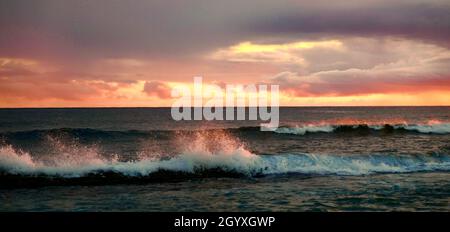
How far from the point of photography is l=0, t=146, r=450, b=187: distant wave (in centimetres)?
1102

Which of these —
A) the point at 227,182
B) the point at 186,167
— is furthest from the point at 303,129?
the point at 227,182

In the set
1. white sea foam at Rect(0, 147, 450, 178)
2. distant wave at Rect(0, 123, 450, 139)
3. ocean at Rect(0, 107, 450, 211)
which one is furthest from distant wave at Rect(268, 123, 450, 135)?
white sea foam at Rect(0, 147, 450, 178)

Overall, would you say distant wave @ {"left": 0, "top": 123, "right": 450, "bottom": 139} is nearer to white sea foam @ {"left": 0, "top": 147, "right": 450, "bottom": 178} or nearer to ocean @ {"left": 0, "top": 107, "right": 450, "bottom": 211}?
ocean @ {"left": 0, "top": 107, "right": 450, "bottom": 211}

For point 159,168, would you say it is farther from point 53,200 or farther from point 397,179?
point 397,179

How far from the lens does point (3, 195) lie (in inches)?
357

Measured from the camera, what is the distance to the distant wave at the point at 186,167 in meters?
11.0

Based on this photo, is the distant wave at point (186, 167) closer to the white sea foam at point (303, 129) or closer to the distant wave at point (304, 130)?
the white sea foam at point (303, 129)

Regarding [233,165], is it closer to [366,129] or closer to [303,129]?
[303,129]

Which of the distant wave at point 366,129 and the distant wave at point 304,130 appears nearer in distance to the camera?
the distant wave at point 304,130

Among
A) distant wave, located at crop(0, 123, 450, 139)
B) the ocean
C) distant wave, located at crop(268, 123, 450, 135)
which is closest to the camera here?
the ocean

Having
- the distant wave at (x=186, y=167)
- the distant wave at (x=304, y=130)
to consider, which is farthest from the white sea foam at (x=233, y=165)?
the distant wave at (x=304, y=130)

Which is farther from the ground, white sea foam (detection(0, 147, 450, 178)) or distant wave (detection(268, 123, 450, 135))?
distant wave (detection(268, 123, 450, 135))
